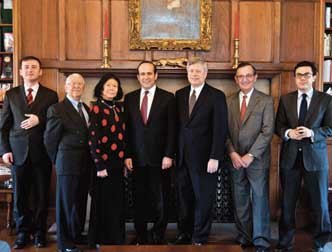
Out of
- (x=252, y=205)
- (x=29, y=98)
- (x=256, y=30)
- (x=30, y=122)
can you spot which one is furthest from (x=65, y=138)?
(x=256, y=30)

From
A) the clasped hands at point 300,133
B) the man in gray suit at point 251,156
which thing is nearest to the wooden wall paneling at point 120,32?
the man in gray suit at point 251,156

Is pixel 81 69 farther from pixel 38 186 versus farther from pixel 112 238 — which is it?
pixel 112 238

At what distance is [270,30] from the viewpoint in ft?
13.1

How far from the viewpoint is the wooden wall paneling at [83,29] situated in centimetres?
395

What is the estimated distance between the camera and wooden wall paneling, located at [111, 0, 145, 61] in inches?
156

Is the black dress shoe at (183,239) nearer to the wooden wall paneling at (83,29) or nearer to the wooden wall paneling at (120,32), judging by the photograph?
the wooden wall paneling at (120,32)

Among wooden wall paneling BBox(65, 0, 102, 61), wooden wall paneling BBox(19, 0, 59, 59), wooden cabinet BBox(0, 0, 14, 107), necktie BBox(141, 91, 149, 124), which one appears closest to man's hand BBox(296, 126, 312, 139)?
necktie BBox(141, 91, 149, 124)

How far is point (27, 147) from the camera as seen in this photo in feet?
10.8

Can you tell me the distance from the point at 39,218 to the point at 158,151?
1.18 metres

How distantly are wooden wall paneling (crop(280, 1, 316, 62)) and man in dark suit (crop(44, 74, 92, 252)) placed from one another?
218 centimetres

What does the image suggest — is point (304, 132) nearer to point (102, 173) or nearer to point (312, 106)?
point (312, 106)

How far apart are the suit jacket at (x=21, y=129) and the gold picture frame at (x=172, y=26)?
1.18 meters

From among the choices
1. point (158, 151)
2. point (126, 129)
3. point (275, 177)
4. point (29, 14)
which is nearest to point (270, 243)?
point (275, 177)

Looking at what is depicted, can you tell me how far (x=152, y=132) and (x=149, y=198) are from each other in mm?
590
